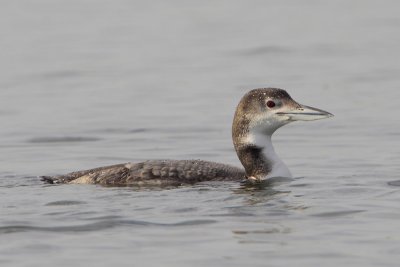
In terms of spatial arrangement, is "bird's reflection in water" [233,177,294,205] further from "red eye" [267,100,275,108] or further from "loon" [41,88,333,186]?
"red eye" [267,100,275,108]

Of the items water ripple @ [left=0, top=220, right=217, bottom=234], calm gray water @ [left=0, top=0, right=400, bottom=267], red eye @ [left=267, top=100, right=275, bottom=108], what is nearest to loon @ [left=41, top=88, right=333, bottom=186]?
red eye @ [left=267, top=100, right=275, bottom=108]

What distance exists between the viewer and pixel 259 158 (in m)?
14.8

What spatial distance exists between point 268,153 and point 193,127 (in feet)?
13.5

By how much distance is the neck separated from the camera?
14.8 meters

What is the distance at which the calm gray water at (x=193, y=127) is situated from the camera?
461 inches

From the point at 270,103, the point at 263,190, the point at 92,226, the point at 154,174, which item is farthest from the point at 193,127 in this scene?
the point at 92,226

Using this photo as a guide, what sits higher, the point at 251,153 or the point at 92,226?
the point at 251,153

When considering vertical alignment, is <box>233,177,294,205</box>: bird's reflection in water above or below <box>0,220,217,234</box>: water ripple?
above

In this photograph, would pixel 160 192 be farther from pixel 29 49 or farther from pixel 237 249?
pixel 29 49

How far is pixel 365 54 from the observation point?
24.3 meters

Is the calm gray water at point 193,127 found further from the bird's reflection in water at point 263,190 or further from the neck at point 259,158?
the neck at point 259,158

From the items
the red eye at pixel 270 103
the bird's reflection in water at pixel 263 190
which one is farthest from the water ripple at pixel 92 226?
the red eye at pixel 270 103

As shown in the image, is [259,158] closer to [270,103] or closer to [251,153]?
[251,153]

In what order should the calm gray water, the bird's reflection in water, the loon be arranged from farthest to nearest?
the loon
the bird's reflection in water
the calm gray water
